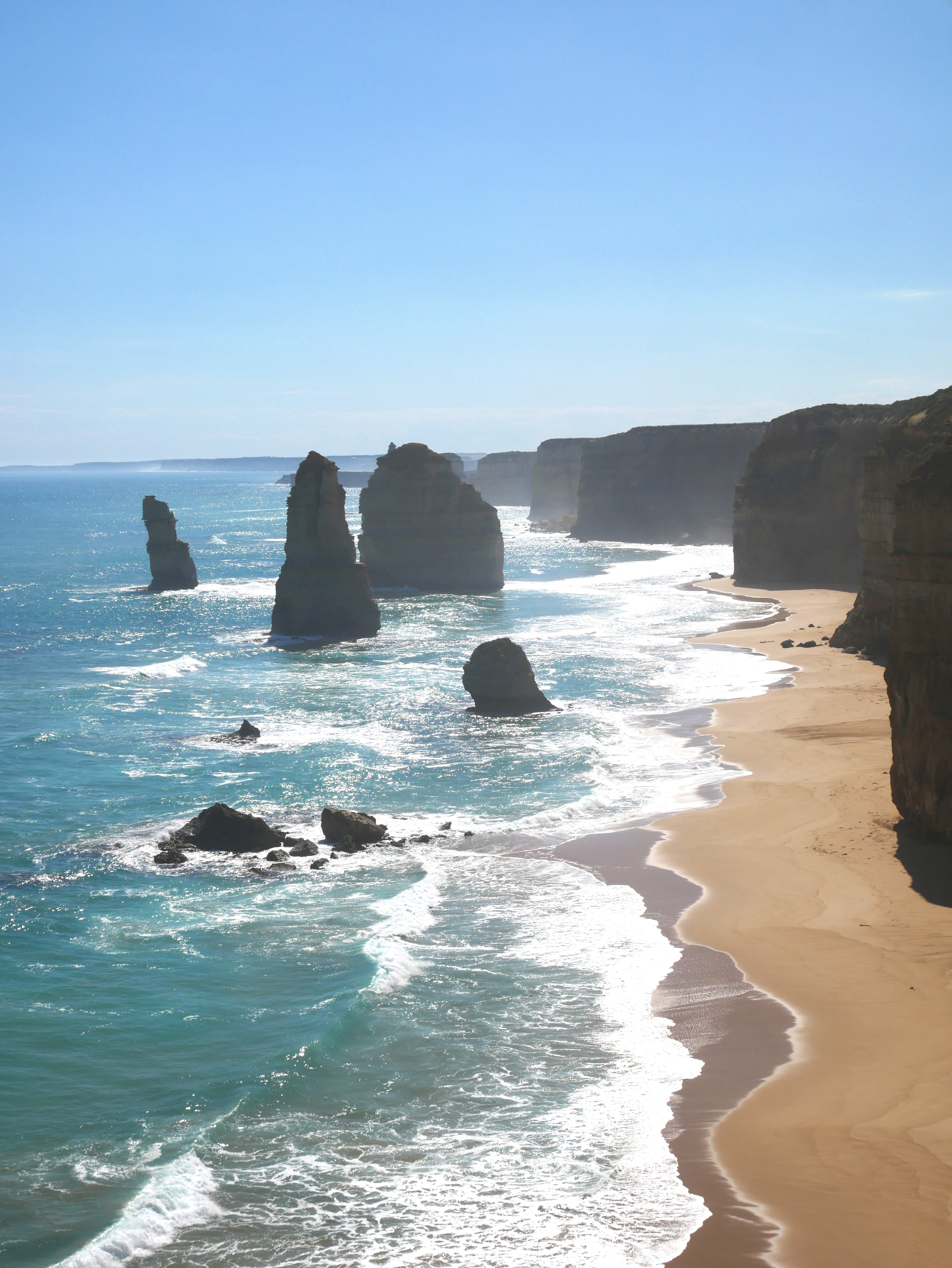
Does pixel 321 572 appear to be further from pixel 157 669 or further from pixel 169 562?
pixel 169 562

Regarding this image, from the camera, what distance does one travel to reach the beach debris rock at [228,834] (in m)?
25.3

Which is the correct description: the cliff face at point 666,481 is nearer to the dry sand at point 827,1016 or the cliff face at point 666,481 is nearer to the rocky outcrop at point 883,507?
the rocky outcrop at point 883,507

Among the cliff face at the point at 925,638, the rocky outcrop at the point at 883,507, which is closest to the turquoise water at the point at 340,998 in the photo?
the cliff face at the point at 925,638

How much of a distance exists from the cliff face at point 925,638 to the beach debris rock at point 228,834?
44.4ft

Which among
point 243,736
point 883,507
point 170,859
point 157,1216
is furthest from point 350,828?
point 883,507

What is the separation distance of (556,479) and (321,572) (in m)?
125

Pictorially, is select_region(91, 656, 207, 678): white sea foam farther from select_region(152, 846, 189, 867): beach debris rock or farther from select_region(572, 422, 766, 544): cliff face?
select_region(572, 422, 766, 544): cliff face

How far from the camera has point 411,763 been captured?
3353 cm

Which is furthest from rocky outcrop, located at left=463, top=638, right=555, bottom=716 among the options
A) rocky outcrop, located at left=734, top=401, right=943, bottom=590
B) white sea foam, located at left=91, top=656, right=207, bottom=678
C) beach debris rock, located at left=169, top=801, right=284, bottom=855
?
rocky outcrop, located at left=734, top=401, right=943, bottom=590

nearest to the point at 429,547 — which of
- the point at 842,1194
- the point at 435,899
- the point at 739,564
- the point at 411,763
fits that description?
the point at 739,564

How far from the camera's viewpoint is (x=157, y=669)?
51.9 m

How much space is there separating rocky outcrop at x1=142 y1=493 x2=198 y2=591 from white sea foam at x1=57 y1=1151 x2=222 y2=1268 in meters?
75.9

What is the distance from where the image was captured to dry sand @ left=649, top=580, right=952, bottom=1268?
11.0m

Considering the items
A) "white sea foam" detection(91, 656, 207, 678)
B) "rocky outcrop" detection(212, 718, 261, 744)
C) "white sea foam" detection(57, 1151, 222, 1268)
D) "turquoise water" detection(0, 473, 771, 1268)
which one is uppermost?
"white sea foam" detection(91, 656, 207, 678)
